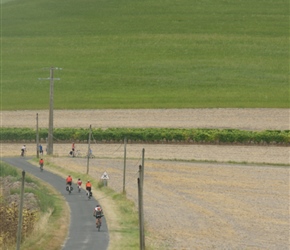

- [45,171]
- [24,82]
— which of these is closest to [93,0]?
[24,82]

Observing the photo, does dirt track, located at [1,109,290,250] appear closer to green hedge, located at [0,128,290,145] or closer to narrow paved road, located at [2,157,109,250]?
green hedge, located at [0,128,290,145]

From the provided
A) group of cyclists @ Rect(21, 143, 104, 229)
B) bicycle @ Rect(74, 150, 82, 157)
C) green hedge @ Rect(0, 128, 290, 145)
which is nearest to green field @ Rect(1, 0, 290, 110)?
green hedge @ Rect(0, 128, 290, 145)

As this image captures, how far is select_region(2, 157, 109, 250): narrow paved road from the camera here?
1502 inches

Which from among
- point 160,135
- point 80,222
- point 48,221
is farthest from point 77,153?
point 48,221

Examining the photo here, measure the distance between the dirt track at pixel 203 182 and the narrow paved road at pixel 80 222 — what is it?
2010 mm

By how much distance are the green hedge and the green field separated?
15012mm

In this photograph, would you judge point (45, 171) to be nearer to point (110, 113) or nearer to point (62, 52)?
point (110, 113)

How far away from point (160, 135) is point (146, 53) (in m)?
42.8

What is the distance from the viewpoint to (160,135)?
7919 cm

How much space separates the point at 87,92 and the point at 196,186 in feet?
159

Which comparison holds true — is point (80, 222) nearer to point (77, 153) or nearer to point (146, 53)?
point (77, 153)

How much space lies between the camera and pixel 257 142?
254ft

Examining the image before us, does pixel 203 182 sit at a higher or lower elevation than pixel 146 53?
lower

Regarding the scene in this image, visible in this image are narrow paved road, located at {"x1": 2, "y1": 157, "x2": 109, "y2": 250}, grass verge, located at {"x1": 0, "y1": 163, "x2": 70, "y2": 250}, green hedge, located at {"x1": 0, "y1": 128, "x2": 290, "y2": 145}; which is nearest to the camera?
grass verge, located at {"x1": 0, "y1": 163, "x2": 70, "y2": 250}
